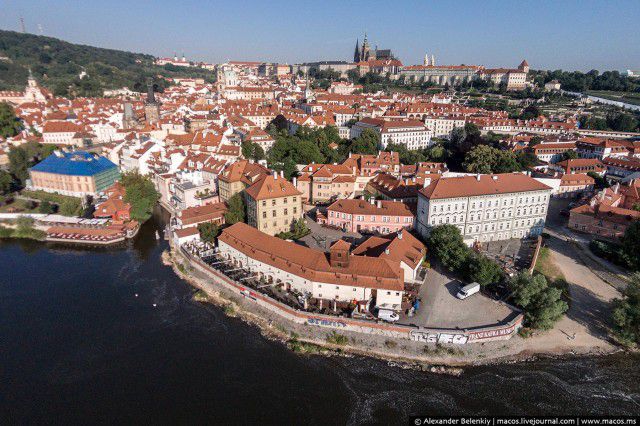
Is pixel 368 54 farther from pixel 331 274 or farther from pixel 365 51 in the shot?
pixel 331 274

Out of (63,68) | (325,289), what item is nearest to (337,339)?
(325,289)

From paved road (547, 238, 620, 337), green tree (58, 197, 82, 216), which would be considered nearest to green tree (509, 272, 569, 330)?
paved road (547, 238, 620, 337)

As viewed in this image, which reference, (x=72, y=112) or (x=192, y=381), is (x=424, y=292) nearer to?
(x=192, y=381)

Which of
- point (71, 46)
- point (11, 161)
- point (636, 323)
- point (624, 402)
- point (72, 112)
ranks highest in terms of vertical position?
point (71, 46)

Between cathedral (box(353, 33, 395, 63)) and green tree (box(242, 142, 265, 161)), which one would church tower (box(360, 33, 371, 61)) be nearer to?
cathedral (box(353, 33, 395, 63))

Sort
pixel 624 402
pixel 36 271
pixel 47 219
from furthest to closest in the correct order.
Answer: pixel 47 219 → pixel 36 271 → pixel 624 402

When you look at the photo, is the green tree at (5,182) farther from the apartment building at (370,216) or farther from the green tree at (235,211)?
the apartment building at (370,216)

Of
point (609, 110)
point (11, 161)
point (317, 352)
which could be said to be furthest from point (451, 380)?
point (609, 110)
